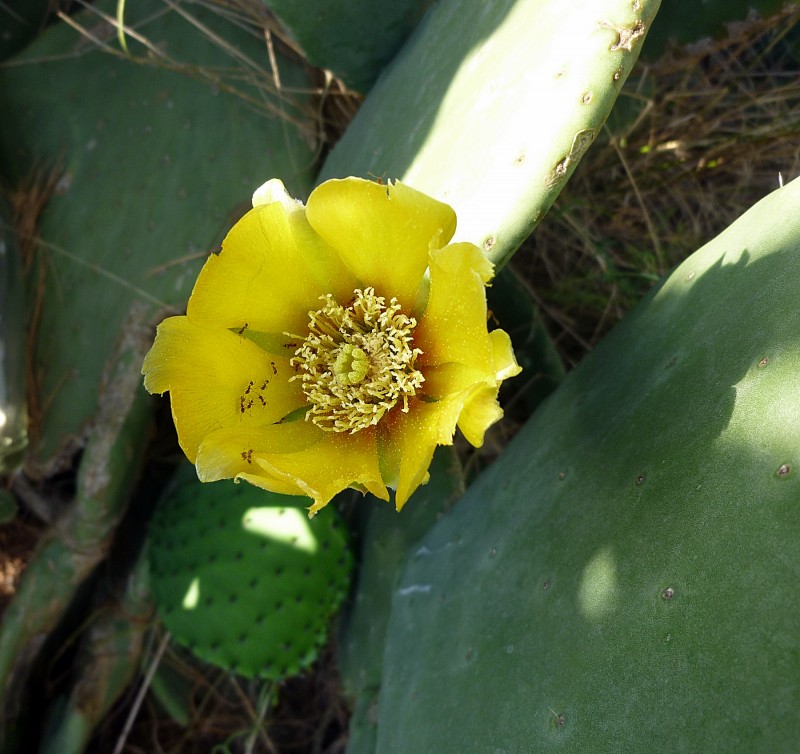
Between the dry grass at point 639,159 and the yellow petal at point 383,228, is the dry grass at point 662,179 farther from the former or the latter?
the yellow petal at point 383,228

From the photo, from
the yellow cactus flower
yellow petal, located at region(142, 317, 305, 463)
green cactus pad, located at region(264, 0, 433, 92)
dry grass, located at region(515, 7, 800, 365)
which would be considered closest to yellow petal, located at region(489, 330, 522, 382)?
the yellow cactus flower

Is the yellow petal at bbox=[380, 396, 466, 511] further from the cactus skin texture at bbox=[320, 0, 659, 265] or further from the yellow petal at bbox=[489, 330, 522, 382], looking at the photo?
the cactus skin texture at bbox=[320, 0, 659, 265]

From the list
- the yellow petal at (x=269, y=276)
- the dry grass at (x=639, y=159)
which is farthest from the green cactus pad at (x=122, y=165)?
the yellow petal at (x=269, y=276)

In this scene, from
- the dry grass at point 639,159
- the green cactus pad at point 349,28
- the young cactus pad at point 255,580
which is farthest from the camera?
the dry grass at point 639,159

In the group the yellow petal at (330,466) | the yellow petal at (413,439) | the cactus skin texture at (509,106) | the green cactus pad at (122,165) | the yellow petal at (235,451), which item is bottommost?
the green cactus pad at (122,165)

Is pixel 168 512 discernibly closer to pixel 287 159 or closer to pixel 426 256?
pixel 287 159

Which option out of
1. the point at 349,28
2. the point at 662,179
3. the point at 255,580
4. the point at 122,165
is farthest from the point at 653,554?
the point at 122,165

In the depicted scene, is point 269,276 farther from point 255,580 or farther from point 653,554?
point 255,580
